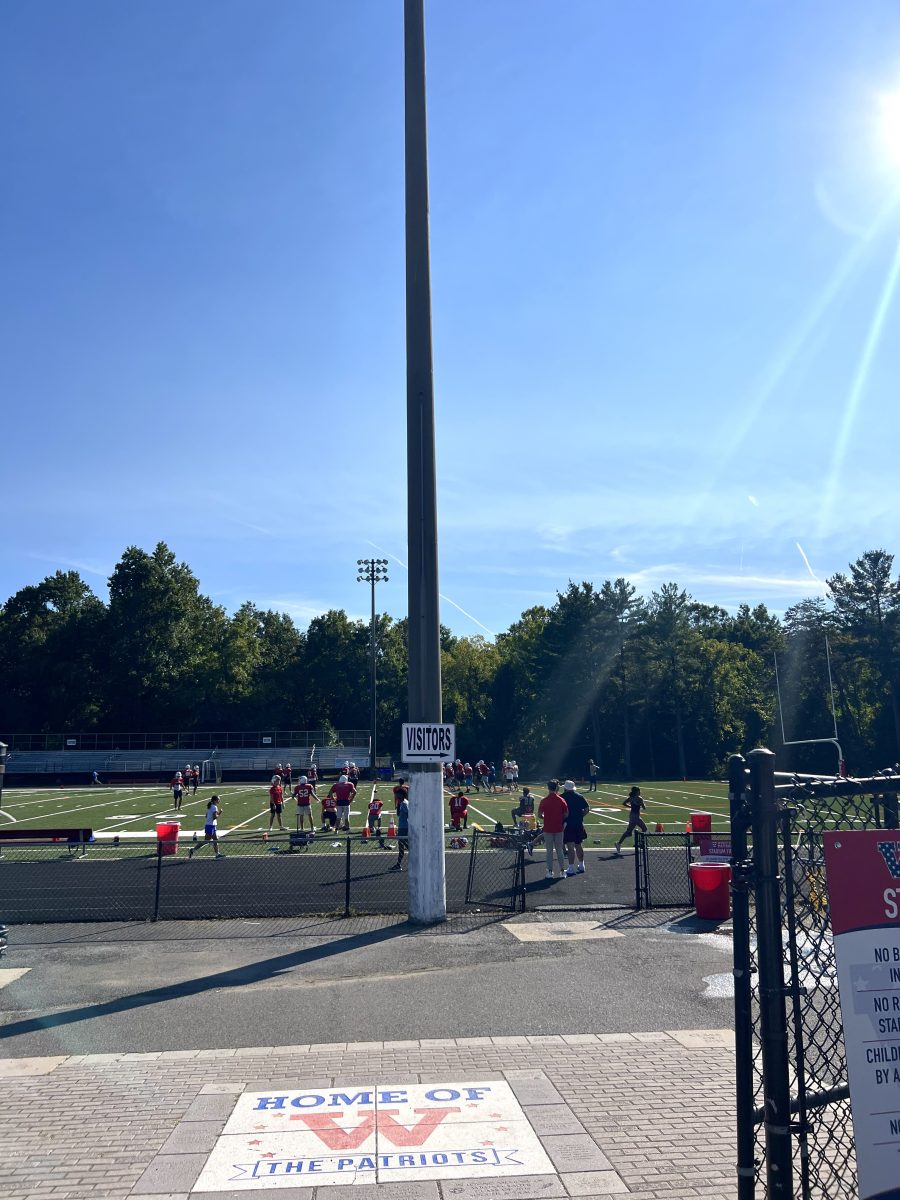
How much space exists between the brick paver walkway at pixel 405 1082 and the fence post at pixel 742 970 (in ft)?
6.07

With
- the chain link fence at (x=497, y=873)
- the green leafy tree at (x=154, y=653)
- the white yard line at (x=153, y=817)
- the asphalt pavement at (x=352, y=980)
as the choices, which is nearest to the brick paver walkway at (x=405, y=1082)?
the asphalt pavement at (x=352, y=980)

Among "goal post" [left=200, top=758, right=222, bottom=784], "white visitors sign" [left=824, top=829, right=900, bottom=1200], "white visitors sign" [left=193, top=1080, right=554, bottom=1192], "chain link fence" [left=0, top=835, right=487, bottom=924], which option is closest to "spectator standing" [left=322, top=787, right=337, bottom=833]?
"chain link fence" [left=0, top=835, right=487, bottom=924]

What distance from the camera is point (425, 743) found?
44.0ft

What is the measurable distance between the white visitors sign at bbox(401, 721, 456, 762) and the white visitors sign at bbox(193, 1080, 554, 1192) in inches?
272

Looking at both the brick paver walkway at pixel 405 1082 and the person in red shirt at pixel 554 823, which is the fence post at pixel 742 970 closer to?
the brick paver walkway at pixel 405 1082

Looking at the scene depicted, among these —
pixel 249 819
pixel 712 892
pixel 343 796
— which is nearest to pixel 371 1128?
pixel 712 892

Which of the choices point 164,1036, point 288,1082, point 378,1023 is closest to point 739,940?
point 288,1082

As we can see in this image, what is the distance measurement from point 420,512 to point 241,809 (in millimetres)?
28629

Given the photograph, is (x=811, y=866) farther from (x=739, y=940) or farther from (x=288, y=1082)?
(x=288, y=1082)

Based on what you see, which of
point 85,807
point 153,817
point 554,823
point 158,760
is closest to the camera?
point 554,823

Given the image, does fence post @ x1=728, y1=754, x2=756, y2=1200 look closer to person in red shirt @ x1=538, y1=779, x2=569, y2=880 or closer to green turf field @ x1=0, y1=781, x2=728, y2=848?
person in red shirt @ x1=538, y1=779, x2=569, y2=880

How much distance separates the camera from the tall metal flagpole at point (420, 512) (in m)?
13.1

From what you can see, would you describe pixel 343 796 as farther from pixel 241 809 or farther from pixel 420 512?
pixel 420 512

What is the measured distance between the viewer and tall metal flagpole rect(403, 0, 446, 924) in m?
13.1
